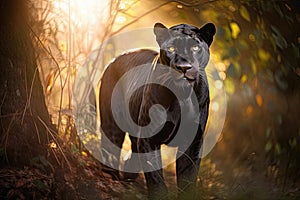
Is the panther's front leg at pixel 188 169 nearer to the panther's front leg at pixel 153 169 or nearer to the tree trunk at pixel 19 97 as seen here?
the panther's front leg at pixel 153 169

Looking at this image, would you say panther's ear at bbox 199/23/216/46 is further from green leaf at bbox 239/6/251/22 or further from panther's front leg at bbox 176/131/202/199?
panther's front leg at bbox 176/131/202/199

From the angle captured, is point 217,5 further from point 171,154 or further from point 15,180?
point 15,180

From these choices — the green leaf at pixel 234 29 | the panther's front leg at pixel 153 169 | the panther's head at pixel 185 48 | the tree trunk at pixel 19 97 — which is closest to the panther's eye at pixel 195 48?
the panther's head at pixel 185 48

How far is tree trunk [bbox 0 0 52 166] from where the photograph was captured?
69.9 inches

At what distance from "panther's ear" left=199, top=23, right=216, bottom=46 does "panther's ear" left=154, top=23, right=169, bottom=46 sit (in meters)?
0.10

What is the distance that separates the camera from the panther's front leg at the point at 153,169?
175cm

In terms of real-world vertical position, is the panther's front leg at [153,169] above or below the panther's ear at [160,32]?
below

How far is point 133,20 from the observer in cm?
177

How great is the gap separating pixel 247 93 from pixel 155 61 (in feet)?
0.95

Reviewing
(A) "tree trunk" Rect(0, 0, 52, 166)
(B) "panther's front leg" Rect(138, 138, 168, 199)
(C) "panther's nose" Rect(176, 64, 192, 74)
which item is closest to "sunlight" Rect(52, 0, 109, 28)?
(A) "tree trunk" Rect(0, 0, 52, 166)

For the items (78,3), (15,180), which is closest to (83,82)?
(78,3)

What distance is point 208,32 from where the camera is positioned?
1.78 metres

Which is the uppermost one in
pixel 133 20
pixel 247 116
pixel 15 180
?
pixel 133 20

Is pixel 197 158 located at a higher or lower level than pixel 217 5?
lower
